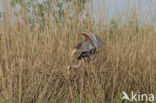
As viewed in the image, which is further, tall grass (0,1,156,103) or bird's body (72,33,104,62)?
tall grass (0,1,156,103)

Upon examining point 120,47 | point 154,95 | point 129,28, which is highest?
point 129,28

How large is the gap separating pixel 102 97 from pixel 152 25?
4.06ft

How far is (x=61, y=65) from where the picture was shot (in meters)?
2.25

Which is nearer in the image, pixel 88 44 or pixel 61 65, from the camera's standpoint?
pixel 88 44

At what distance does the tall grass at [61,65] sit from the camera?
2.12 m

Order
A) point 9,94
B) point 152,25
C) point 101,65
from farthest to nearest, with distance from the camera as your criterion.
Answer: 1. point 152,25
2. point 101,65
3. point 9,94

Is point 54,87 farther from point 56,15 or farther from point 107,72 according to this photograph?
point 56,15

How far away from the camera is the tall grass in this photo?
2.12 meters

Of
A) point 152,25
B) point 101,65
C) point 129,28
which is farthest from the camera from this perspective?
point 152,25

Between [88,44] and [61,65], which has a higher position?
[88,44]

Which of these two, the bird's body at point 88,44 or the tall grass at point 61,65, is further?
the tall grass at point 61,65

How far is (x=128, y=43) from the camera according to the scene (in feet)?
8.78

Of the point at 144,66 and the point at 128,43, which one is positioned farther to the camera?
the point at 128,43

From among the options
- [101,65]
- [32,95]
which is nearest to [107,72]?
[101,65]
